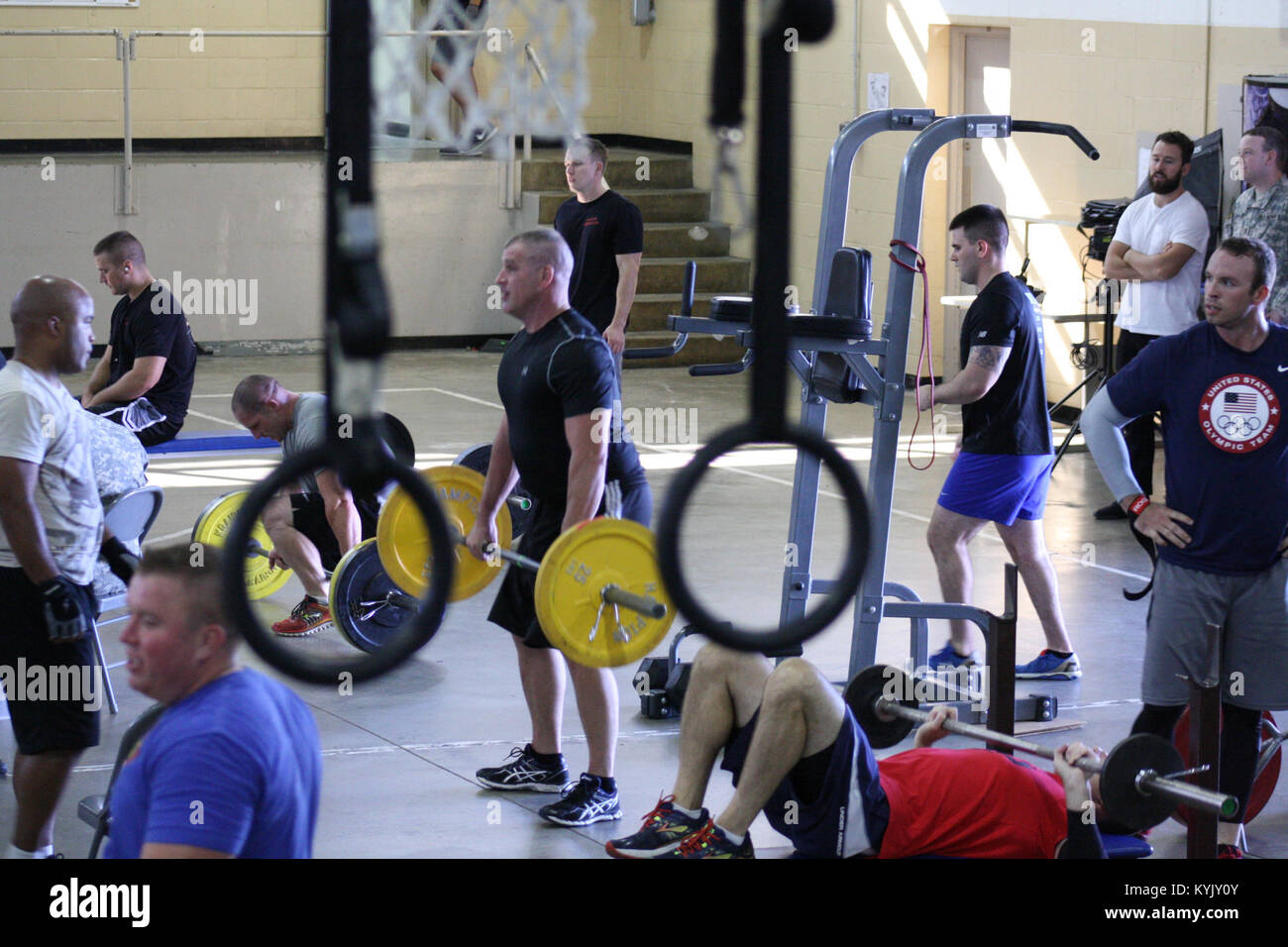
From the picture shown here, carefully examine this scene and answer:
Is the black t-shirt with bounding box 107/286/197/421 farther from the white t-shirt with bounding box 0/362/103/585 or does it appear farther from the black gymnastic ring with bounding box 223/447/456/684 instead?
the black gymnastic ring with bounding box 223/447/456/684

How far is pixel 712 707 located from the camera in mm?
4219

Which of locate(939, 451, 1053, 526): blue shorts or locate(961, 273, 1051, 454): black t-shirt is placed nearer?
locate(961, 273, 1051, 454): black t-shirt

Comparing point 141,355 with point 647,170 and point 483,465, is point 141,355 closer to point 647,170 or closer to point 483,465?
point 483,465

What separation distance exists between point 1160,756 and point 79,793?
294cm

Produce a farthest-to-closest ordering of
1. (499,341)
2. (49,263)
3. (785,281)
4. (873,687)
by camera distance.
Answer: (499,341)
(49,263)
(873,687)
(785,281)

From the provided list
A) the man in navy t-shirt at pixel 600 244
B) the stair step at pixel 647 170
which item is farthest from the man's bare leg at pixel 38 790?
the stair step at pixel 647 170

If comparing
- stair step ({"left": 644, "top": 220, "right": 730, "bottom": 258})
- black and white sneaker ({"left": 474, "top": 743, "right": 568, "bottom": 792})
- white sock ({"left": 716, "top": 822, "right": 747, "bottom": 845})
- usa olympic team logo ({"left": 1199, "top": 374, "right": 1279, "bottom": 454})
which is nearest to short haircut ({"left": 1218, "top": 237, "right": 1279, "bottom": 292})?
usa olympic team logo ({"left": 1199, "top": 374, "right": 1279, "bottom": 454})

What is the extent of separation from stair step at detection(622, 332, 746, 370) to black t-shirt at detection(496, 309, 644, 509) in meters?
8.49

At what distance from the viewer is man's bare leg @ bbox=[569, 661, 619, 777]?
180 inches

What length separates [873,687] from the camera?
4520 mm

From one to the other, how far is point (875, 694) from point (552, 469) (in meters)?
1.02

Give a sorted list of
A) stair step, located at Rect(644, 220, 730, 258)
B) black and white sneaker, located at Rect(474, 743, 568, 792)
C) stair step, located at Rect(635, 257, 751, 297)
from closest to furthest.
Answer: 1. black and white sneaker, located at Rect(474, 743, 568, 792)
2. stair step, located at Rect(635, 257, 751, 297)
3. stair step, located at Rect(644, 220, 730, 258)
